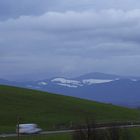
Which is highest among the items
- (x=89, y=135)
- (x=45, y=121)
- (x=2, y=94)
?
(x=2, y=94)

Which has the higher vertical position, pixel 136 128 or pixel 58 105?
pixel 58 105

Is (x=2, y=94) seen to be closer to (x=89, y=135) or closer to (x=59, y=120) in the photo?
(x=59, y=120)

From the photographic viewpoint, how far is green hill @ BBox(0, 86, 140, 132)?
109794mm

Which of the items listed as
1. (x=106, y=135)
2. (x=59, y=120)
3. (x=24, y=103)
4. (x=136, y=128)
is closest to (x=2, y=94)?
(x=24, y=103)

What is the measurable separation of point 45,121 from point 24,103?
20503 mm

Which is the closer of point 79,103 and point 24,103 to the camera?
point 24,103

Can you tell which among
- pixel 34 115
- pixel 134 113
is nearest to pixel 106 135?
pixel 34 115

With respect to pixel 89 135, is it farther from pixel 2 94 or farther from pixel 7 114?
pixel 2 94

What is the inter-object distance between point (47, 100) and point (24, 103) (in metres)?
9.33

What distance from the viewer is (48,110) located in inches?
4867

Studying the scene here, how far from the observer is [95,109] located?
132 meters

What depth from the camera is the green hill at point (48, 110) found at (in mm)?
109794

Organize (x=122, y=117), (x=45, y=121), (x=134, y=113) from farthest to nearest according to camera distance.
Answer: (x=134, y=113), (x=122, y=117), (x=45, y=121)

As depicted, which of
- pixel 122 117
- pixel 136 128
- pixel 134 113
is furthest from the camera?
pixel 134 113
